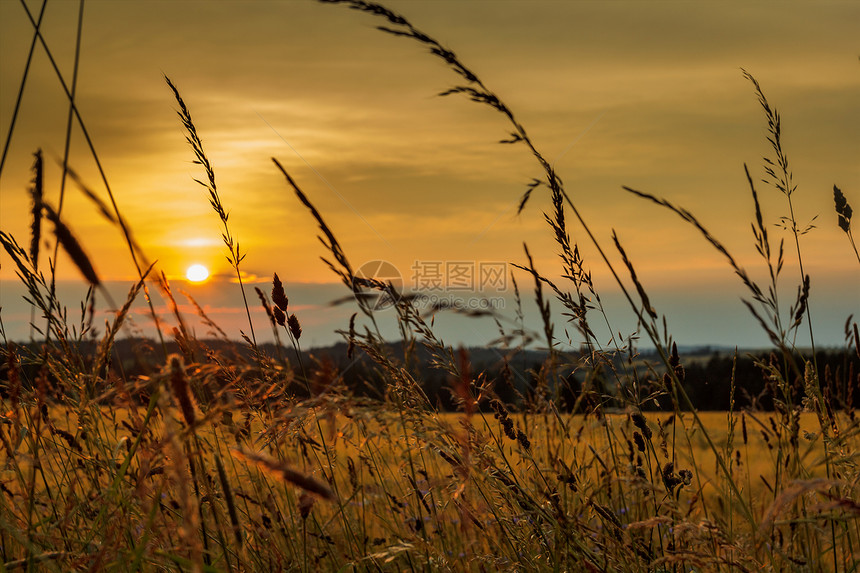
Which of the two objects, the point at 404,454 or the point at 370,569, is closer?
the point at 404,454

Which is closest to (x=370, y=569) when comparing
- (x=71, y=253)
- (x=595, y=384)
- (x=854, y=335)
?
(x=595, y=384)

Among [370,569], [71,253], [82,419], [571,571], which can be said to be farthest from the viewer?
[370,569]

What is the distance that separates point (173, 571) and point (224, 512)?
0.76m

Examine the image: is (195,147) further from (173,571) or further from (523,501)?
(523,501)

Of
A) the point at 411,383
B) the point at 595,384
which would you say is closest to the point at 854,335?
the point at 595,384

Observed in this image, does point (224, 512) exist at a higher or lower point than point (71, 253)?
lower

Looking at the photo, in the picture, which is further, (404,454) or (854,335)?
(854,335)

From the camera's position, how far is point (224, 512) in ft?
8.34

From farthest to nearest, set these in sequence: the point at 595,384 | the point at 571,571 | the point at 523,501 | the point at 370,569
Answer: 1. the point at 595,384
2. the point at 370,569
3. the point at 571,571
4. the point at 523,501

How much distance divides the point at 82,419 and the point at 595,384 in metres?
1.74

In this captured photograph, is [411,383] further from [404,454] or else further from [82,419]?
[82,419]

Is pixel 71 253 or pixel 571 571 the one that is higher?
pixel 71 253

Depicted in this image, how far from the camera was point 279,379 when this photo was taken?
6.65ft

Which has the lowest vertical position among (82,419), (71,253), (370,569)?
(370,569)
